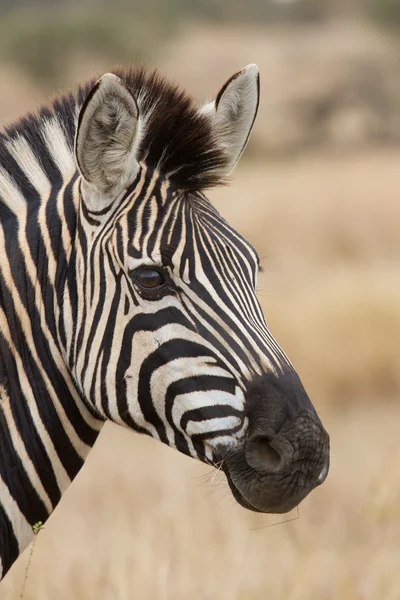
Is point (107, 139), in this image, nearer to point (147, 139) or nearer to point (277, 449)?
point (147, 139)

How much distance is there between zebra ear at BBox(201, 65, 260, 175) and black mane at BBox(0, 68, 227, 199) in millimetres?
162

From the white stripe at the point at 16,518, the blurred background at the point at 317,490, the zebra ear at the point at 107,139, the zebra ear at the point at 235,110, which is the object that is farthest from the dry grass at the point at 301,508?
the zebra ear at the point at 107,139

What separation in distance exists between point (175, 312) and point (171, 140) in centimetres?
82

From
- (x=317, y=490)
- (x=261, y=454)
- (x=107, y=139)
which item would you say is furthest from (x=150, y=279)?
(x=317, y=490)

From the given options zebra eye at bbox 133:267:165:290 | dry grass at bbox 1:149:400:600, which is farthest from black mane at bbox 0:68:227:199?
dry grass at bbox 1:149:400:600

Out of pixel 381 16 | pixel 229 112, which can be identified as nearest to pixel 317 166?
pixel 381 16

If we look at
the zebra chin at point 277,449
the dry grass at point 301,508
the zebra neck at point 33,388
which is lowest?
the dry grass at point 301,508

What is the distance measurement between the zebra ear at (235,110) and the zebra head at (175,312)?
249mm

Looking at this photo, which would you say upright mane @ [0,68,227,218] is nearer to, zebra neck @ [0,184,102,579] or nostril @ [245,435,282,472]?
zebra neck @ [0,184,102,579]

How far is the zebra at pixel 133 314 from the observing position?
3727 millimetres

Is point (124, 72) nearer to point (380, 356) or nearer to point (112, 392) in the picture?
→ point (112, 392)

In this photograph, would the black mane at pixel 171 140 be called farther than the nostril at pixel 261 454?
Yes

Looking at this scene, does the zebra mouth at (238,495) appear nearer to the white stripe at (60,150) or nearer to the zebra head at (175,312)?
the zebra head at (175,312)

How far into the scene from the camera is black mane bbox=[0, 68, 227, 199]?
411 centimetres
